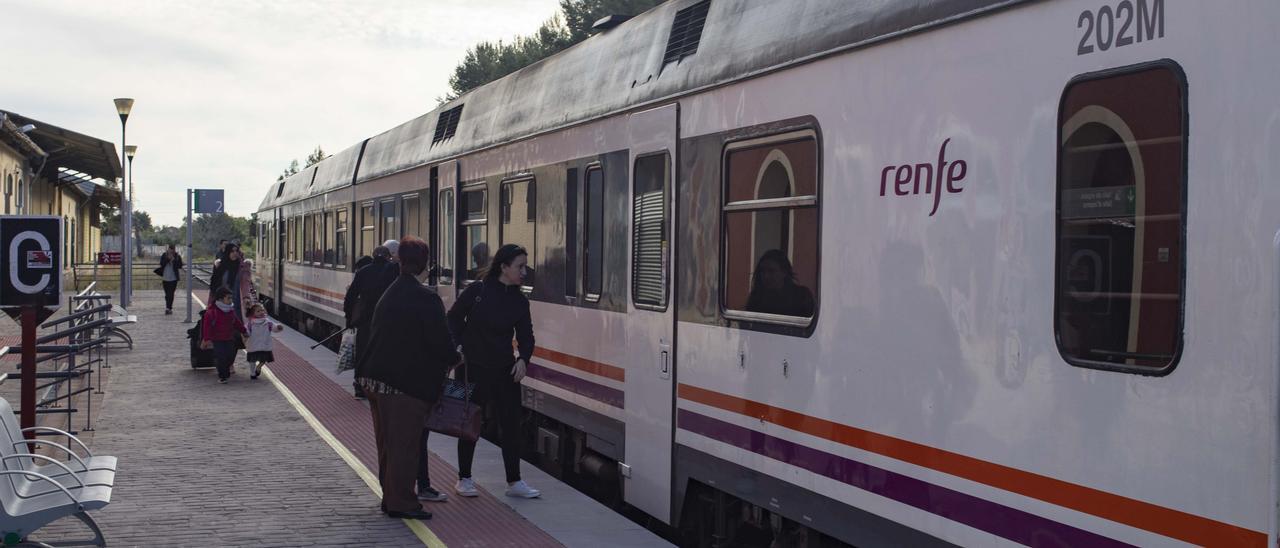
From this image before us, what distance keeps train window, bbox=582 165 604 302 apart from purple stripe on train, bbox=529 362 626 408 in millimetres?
596

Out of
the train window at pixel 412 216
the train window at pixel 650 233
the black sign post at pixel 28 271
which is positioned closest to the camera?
the train window at pixel 650 233

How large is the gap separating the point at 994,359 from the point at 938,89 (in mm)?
1076

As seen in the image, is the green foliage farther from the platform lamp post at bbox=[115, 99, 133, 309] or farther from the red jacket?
the red jacket

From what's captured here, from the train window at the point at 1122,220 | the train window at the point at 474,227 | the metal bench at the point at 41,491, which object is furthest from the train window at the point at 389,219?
the train window at the point at 1122,220

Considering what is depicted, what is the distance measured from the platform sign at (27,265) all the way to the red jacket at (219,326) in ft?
26.6

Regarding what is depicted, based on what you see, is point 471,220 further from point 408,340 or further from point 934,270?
point 934,270

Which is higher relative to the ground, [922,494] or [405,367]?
[405,367]

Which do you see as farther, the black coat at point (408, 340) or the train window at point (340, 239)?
the train window at point (340, 239)

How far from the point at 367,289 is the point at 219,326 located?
4809 mm

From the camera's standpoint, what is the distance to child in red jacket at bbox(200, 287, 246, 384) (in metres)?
16.2

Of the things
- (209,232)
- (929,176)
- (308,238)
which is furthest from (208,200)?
(209,232)

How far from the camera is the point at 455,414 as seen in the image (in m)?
8.26

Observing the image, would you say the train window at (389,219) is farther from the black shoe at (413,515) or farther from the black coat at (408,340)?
the black shoe at (413,515)

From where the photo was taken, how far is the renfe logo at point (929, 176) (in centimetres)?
488
